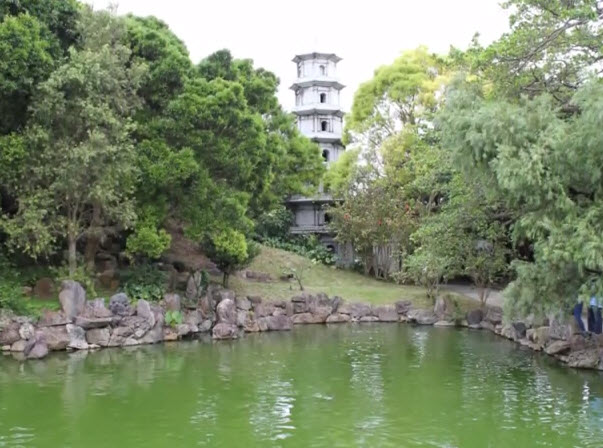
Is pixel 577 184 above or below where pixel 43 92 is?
below

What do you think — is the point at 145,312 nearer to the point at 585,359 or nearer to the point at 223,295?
the point at 223,295

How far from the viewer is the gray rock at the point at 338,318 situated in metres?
21.1

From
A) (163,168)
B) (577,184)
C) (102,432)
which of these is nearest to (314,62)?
(163,168)

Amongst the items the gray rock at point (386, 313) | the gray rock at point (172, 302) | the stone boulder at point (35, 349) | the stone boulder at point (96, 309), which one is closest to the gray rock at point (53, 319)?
the stone boulder at point (96, 309)

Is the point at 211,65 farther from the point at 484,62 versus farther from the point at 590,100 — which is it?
the point at 590,100

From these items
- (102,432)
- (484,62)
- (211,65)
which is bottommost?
(102,432)

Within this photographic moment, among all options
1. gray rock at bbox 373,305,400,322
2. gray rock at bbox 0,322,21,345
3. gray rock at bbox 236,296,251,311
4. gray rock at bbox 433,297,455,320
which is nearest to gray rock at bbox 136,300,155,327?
gray rock at bbox 0,322,21,345

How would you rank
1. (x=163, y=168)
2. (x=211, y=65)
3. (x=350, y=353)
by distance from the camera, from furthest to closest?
(x=211, y=65) → (x=163, y=168) → (x=350, y=353)

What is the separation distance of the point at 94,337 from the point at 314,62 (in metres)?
26.9

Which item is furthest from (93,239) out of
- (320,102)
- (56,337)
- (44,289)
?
(320,102)

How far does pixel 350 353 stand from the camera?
597 inches

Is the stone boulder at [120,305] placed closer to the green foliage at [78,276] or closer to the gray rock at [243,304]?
the green foliage at [78,276]

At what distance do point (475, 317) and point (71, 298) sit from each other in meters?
11.7

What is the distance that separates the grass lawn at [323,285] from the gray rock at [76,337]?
7.17 m
